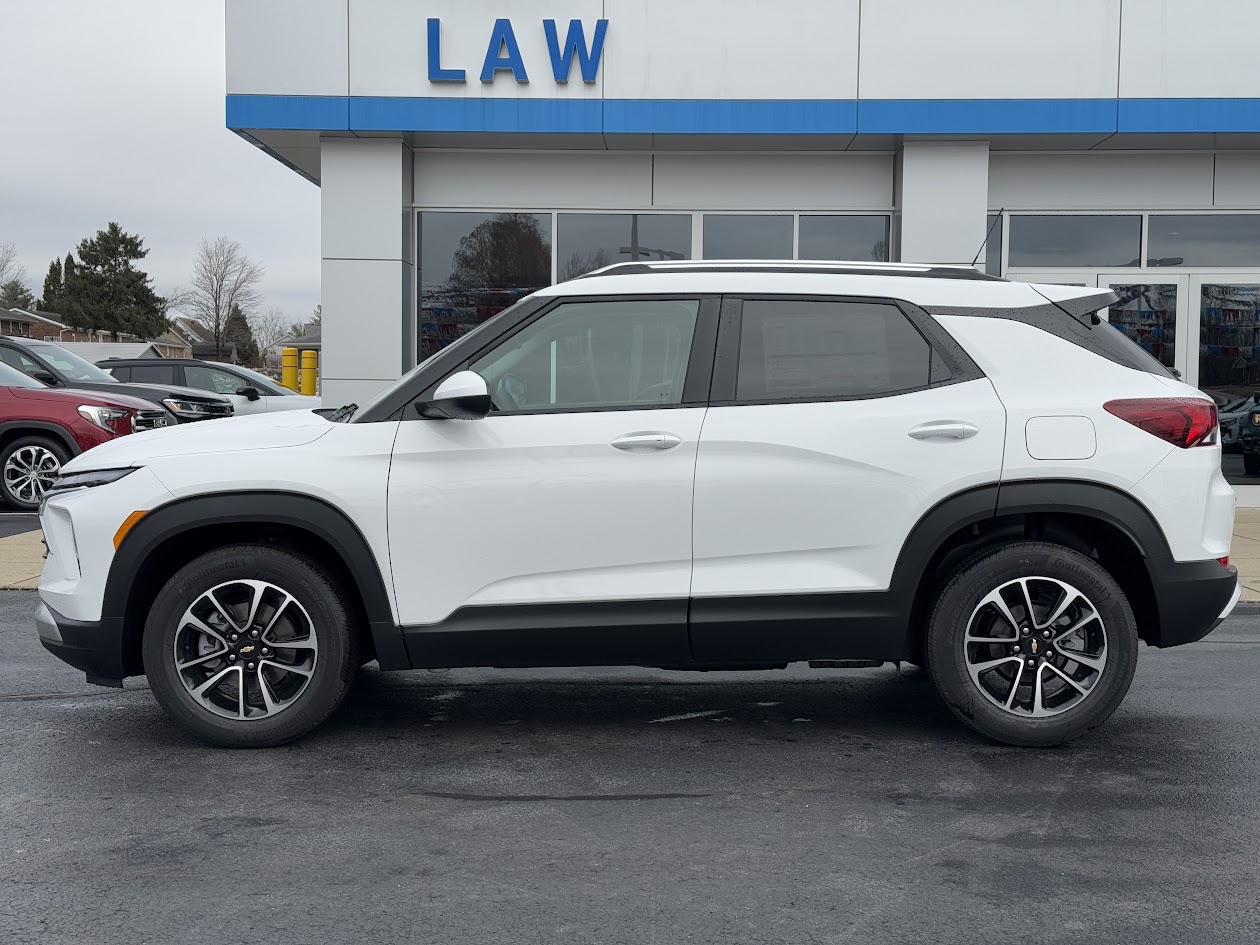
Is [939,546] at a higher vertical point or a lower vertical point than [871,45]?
lower

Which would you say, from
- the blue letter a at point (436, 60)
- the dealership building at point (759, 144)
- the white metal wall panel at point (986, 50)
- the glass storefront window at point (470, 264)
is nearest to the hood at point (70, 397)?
the dealership building at point (759, 144)

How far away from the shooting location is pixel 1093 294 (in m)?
4.98

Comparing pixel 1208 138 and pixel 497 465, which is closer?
pixel 497 465

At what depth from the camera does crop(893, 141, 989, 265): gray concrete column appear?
46.0 feet

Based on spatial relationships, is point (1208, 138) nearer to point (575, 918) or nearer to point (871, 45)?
point (871, 45)

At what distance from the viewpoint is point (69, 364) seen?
14672 mm

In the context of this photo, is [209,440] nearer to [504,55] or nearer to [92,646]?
[92,646]

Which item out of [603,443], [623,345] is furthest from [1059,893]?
[623,345]

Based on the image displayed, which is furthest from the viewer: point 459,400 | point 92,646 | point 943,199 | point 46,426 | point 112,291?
point 112,291

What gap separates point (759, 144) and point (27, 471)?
8.56 meters

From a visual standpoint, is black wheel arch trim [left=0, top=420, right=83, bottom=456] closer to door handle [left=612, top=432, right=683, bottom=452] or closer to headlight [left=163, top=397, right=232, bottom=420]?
headlight [left=163, top=397, right=232, bottom=420]

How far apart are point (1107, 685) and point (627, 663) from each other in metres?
1.81

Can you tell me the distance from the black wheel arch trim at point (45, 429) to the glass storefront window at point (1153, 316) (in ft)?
37.3

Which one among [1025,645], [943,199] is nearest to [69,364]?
[943,199]
